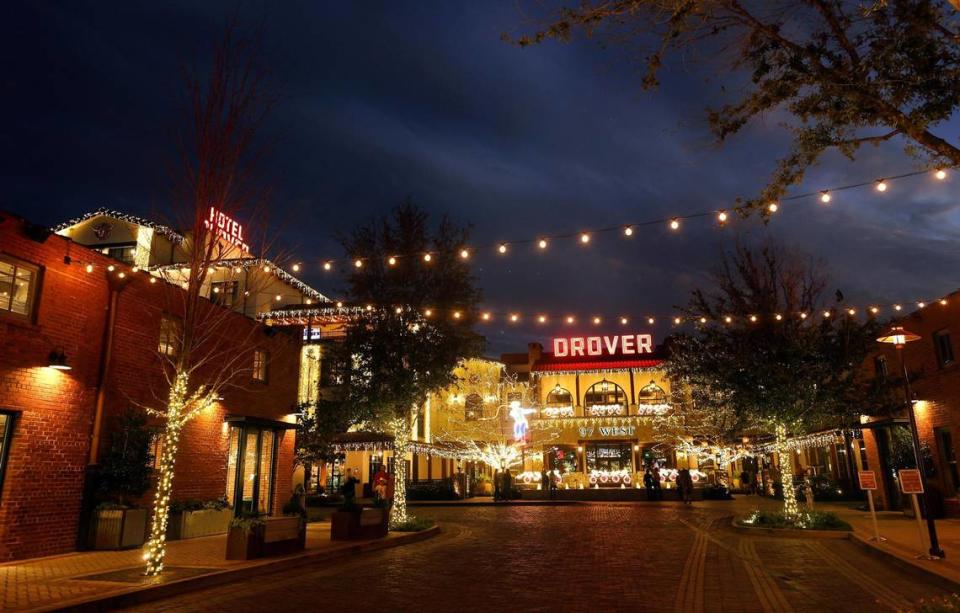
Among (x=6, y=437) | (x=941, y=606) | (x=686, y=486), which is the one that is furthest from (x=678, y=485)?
(x=6, y=437)

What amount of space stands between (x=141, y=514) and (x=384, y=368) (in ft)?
21.8

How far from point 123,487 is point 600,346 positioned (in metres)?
33.3

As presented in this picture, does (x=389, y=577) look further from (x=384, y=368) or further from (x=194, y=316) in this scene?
(x=384, y=368)

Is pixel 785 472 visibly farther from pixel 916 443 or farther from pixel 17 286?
pixel 17 286

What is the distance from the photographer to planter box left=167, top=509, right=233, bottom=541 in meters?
14.7

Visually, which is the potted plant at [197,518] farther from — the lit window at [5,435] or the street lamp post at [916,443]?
the street lamp post at [916,443]

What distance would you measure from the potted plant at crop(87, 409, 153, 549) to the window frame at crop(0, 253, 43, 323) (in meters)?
2.79

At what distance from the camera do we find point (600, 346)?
141 feet

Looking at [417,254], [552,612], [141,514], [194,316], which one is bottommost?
[552,612]

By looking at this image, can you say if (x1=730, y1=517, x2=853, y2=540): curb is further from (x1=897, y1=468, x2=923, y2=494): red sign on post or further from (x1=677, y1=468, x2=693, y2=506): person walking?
(x1=677, y1=468, x2=693, y2=506): person walking

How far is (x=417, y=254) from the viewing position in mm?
17641

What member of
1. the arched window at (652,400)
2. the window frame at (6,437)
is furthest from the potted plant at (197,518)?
the arched window at (652,400)

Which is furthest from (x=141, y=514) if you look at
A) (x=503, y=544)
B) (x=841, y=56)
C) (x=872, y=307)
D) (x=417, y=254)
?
(x=872, y=307)

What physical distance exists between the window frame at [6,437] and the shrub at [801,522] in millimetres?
15899
